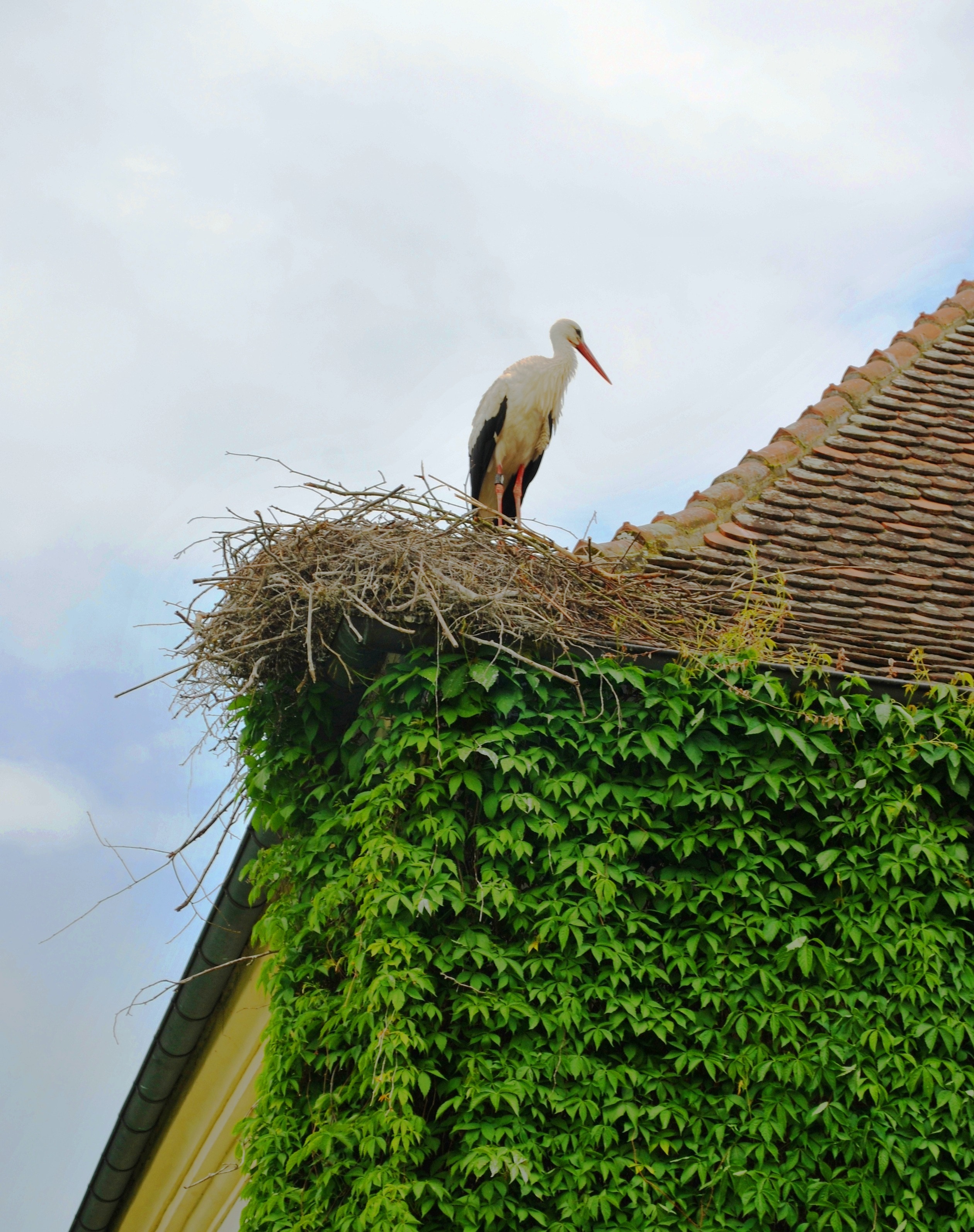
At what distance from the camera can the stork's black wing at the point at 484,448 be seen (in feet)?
22.4

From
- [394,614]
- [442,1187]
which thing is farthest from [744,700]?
[442,1187]

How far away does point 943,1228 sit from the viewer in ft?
11.8

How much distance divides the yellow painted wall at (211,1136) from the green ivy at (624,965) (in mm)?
1807

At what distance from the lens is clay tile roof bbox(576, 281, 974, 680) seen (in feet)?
16.2

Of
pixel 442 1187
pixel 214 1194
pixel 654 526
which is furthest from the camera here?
pixel 214 1194

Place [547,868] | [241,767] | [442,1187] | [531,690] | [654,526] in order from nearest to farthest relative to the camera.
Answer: [442,1187] → [547,868] → [531,690] → [241,767] → [654,526]

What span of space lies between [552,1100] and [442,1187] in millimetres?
461

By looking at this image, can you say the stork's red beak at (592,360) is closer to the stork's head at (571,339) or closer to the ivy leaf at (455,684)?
the stork's head at (571,339)

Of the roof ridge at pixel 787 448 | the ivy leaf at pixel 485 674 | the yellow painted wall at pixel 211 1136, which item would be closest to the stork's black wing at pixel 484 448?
the roof ridge at pixel 787 448

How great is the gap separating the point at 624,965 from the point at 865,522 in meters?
2.93

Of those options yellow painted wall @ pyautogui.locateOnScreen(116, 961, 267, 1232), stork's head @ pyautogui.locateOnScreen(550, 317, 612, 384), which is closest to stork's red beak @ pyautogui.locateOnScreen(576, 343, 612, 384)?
stork's head @ pyautogui.locateOnScreen(550, 317, 612, 384)

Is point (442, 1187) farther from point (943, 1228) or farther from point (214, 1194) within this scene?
point (214, 1194)

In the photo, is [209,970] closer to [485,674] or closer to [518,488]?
[485,674]

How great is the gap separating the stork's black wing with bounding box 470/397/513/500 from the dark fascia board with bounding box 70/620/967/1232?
2624 millimetres
